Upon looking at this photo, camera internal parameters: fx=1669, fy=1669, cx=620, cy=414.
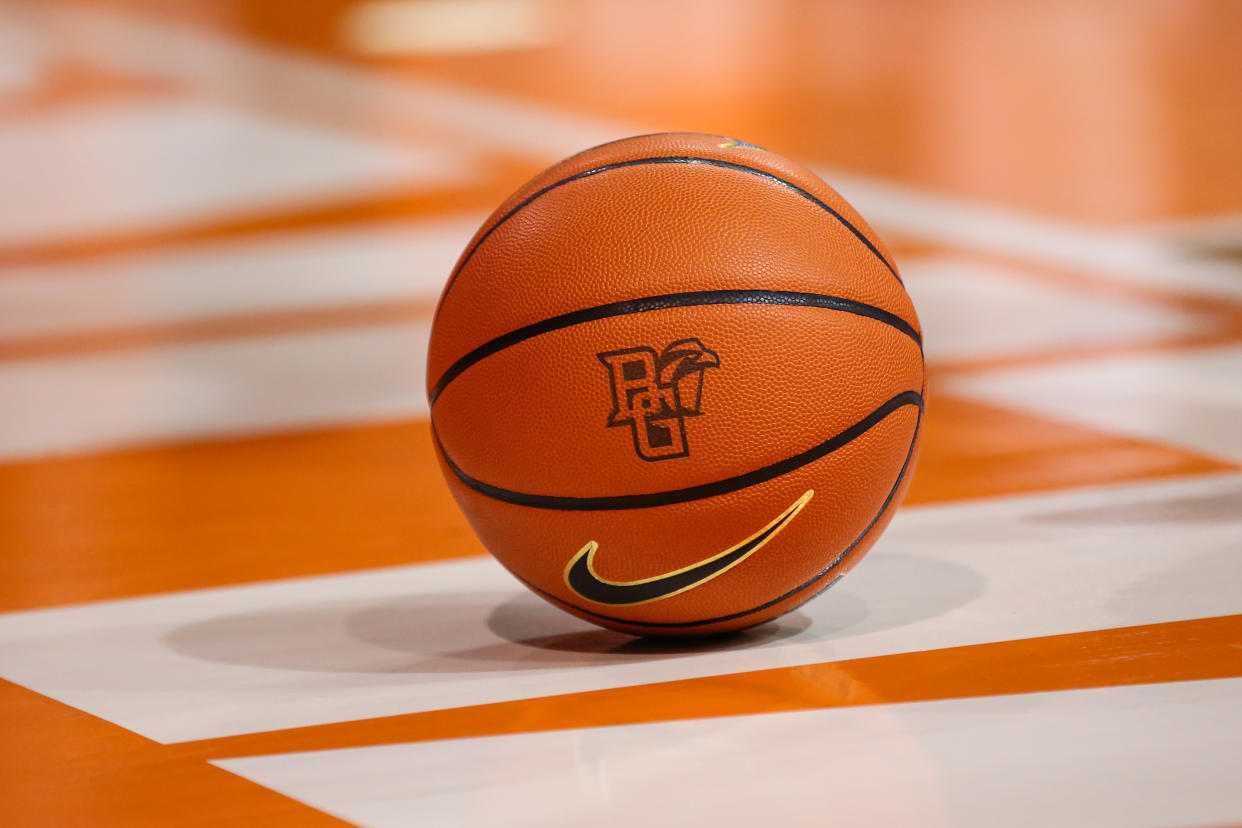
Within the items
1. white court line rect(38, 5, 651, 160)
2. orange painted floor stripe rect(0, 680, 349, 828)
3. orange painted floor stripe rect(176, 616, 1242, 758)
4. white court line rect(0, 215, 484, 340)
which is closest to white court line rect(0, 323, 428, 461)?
white court line rect(0, 215, 484, 340)

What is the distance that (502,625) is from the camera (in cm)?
340

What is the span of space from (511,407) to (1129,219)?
22.7ft

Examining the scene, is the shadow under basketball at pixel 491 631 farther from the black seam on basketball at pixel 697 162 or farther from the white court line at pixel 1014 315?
the white court line at pixel 1014 315

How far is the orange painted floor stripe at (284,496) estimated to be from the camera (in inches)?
160

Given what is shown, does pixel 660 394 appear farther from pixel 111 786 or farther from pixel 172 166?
pixel 172 166

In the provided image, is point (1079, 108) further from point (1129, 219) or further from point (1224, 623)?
point (1224, 623)

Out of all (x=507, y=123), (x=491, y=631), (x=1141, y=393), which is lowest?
(x=491, y=631)

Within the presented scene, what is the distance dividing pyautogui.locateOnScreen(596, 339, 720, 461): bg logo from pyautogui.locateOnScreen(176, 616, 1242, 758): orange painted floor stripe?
0.42m

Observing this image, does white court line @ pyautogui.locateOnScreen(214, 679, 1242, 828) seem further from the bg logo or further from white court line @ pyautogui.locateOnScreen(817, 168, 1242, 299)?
white court line @ pyautogui.locateOnScreen(817, 168, 1242, 299)

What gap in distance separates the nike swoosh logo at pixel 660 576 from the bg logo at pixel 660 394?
0.21 m

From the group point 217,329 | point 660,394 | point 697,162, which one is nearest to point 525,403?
point 660,394

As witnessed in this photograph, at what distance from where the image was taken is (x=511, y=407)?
9.61 ft

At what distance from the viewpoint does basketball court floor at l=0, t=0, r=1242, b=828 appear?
2551 mm

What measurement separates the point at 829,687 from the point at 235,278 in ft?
20.9
